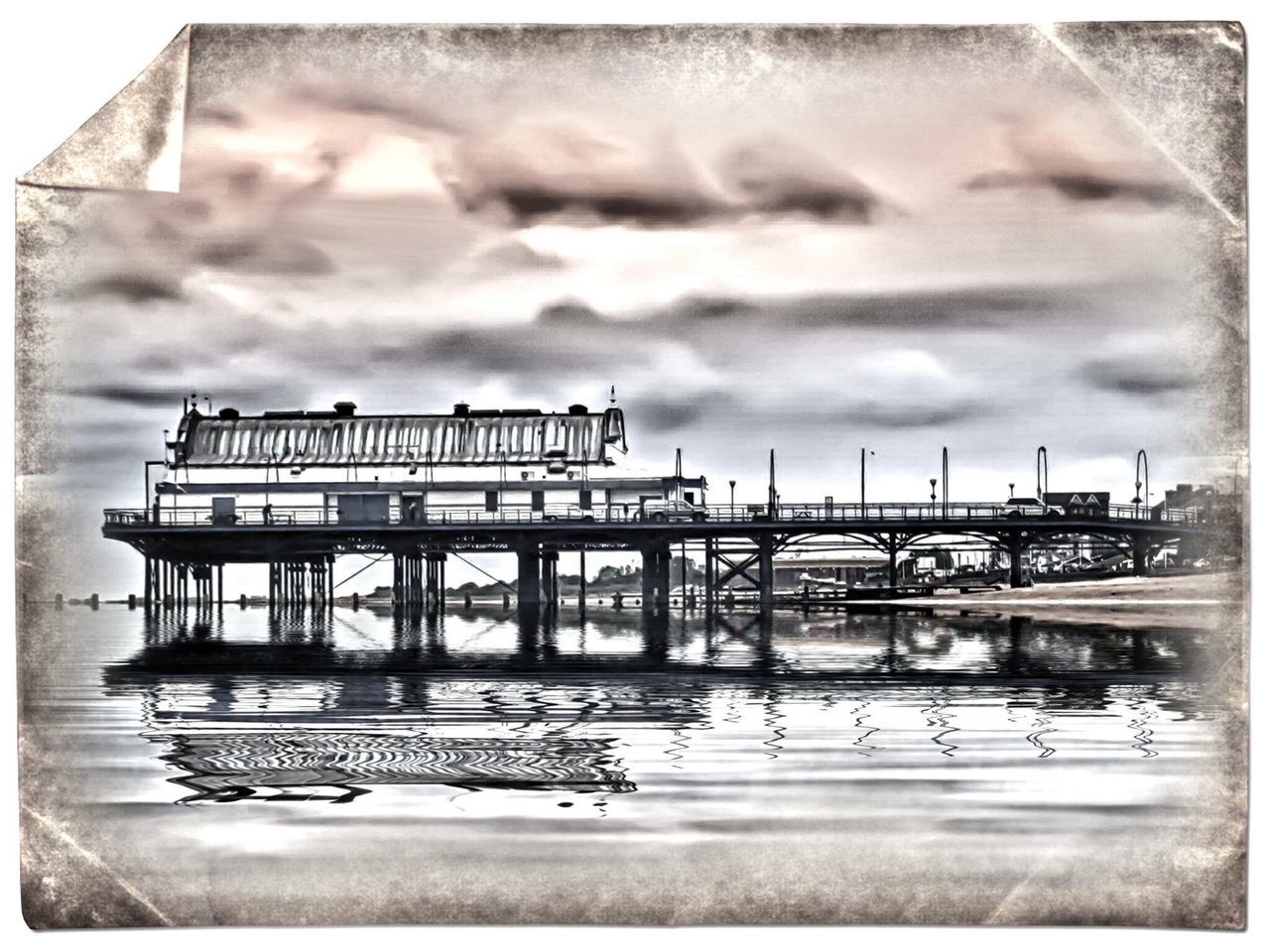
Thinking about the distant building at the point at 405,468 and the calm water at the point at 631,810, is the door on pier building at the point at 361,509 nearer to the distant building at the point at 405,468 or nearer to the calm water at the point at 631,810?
the distant building at the point at 405,468

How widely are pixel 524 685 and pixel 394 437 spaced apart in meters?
1.69

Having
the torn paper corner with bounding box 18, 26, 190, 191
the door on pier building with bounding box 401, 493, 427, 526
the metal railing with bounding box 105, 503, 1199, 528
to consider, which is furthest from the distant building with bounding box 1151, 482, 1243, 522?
the door on pier building with bounding box 401, 493, 427, 526

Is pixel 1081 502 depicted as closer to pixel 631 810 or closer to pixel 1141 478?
pixel 1141 478

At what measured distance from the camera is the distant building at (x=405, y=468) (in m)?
6.77

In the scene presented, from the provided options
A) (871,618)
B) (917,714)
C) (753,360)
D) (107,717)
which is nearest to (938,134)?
(753,360)

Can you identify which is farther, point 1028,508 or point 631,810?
point 1028,508

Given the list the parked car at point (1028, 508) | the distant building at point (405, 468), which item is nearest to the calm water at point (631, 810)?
the parked car at point (1028, 508)

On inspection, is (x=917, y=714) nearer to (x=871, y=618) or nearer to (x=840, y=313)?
(x=840, y=313)

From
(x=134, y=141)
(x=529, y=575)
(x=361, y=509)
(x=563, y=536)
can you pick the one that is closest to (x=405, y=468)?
(x=361, y=509)

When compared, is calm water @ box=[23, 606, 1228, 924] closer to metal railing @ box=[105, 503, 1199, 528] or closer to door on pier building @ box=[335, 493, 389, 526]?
metal railing @ box=[105, 503, 1199, 528]

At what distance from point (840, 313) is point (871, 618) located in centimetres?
1421

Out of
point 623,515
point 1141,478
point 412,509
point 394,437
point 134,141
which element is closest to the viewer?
point 134,141

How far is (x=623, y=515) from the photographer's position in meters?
11.4

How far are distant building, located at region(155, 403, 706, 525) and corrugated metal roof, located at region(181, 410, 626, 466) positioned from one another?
2cm
